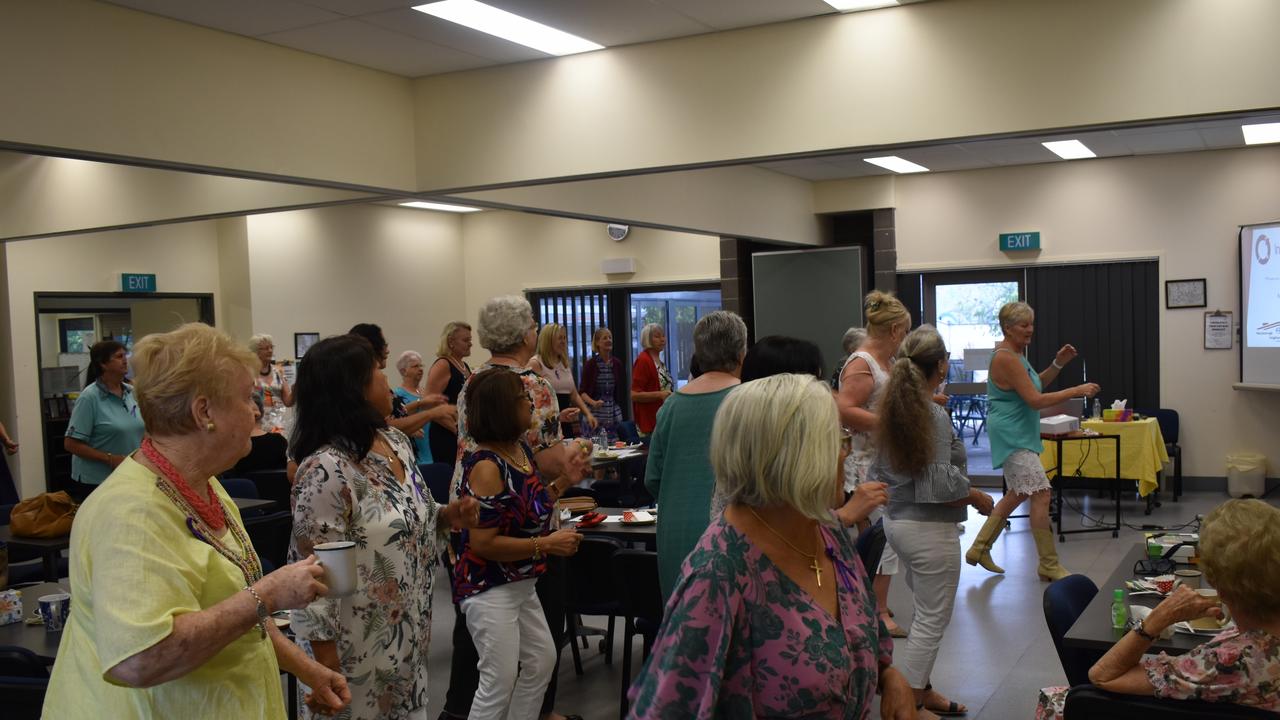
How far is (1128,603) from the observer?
3203mm

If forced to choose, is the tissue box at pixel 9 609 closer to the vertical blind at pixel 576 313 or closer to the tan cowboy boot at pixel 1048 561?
the tan cowboy boot at pixel 1048 561

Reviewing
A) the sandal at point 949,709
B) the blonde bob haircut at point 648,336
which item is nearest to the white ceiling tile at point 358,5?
the sandal at point 949,709

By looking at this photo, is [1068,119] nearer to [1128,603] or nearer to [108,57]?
[1128,603]

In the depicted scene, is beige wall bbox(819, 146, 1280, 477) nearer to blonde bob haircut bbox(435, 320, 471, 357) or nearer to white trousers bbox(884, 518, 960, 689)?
blonde bob haircut bbox(435, 320, 471, 357)

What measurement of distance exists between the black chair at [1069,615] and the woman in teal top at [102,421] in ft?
17.0

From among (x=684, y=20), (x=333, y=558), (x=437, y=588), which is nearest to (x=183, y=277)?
(x=437, y=588)

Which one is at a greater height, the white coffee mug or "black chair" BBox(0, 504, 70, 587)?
the white coffee mug

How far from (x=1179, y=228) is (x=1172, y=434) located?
2.10 m

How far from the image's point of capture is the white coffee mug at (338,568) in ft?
6.42

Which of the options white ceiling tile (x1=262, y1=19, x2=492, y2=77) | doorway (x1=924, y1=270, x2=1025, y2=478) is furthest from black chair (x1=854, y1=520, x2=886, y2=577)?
doorway (x1=924, y1=270, x2=1025, y2=478)

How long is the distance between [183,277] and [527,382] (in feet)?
26.8

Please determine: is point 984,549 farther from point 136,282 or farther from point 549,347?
point 136,282

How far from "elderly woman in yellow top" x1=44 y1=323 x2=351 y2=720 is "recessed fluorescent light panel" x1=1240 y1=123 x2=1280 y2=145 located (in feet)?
31.3

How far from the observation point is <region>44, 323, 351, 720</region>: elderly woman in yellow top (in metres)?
1.71
